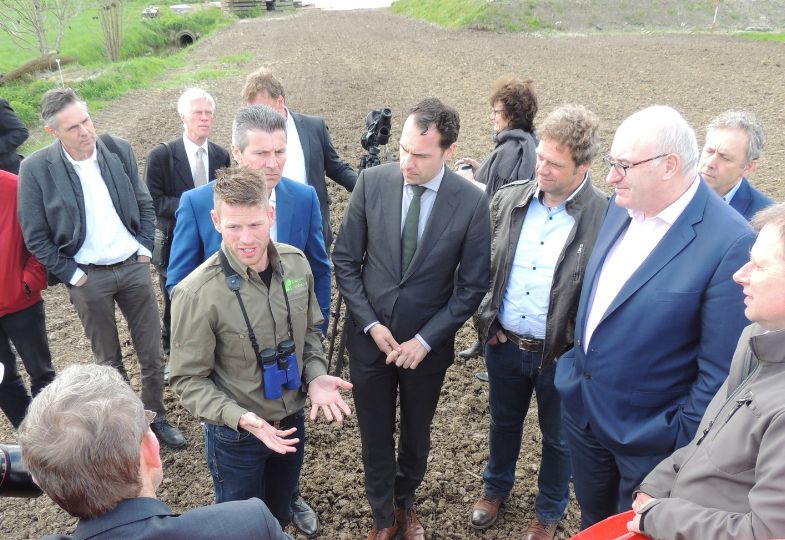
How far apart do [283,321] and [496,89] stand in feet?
9.02

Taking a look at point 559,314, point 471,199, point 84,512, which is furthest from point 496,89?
point 84,512

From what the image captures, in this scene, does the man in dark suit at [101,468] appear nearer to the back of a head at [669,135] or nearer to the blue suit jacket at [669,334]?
the blue suit jacket at [669,334]

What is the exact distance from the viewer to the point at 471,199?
307 cm

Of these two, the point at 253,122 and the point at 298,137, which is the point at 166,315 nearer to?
the point at 298,137

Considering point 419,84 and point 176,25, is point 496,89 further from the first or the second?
point 176,25

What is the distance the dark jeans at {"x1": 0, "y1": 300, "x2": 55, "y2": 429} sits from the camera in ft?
12.2

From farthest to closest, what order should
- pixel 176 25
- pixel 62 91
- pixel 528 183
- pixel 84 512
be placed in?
pixel 176 25 < pixel 62 91 < pixel 528 183 < pixel 84 512

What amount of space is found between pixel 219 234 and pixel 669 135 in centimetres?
217

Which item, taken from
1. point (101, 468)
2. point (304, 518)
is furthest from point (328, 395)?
point (101, 468)

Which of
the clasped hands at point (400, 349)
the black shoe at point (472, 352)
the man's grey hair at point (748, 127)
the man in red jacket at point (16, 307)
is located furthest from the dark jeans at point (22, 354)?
the man's grey hair at point (748, 127)

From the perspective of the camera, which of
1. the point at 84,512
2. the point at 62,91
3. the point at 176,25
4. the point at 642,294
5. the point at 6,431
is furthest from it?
the point at 176,25

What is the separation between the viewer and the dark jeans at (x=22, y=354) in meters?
3.71

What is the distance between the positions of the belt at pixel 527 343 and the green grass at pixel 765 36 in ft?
81.9

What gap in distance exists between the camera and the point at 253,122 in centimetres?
316
